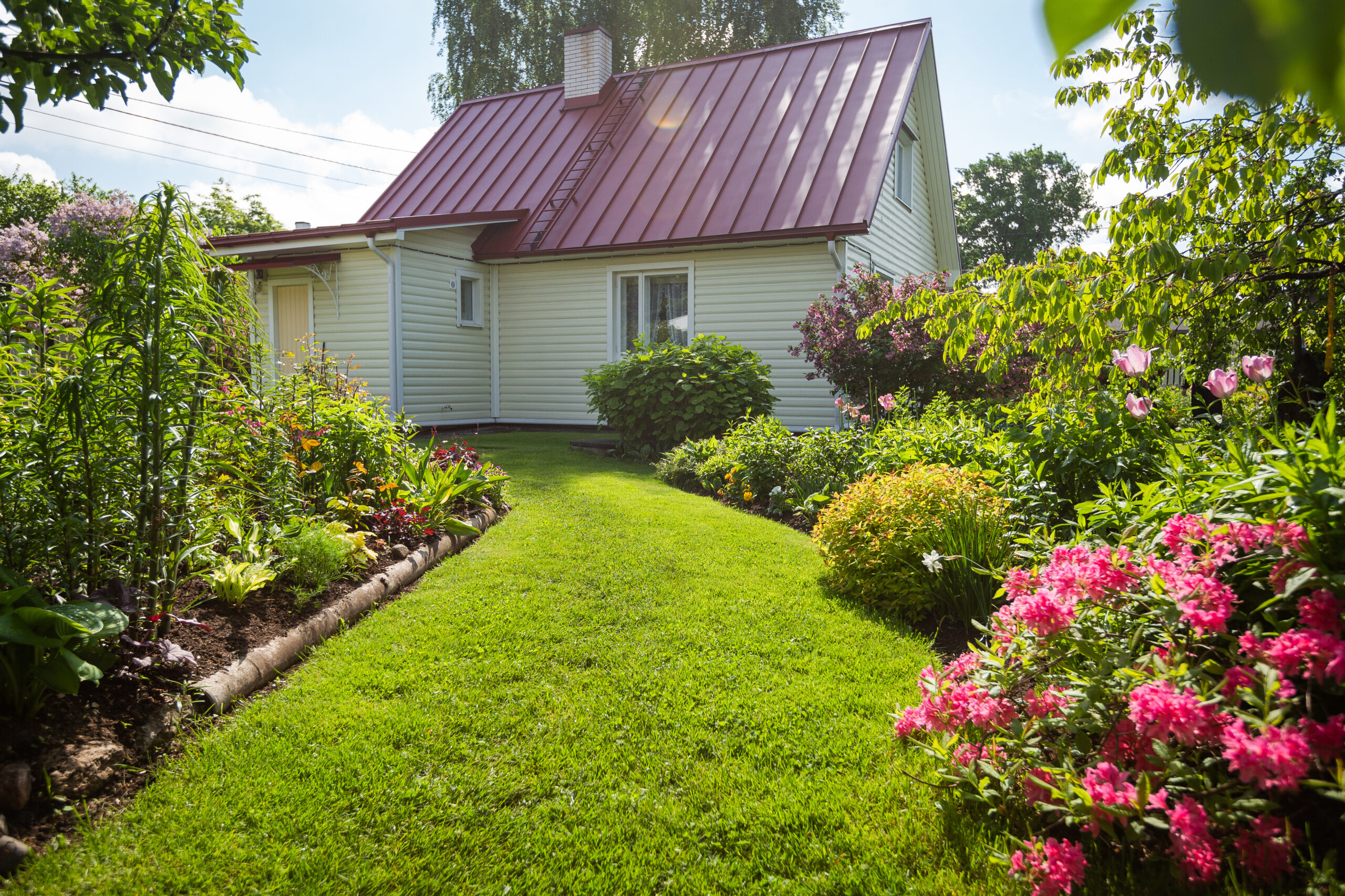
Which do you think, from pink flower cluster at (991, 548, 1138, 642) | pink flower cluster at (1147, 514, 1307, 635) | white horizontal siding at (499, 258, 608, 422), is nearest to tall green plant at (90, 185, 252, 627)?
pink flower cluster at (991, 548, 1138, 642)

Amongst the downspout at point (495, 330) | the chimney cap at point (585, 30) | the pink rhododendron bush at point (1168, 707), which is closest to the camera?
the pink rhododendron bush at point (1168, 707)

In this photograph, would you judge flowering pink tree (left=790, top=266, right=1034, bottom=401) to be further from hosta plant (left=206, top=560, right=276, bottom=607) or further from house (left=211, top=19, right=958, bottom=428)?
hosta plant (left=206, top=560, right=276, bottom=607)

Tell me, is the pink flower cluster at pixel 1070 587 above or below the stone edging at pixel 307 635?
above

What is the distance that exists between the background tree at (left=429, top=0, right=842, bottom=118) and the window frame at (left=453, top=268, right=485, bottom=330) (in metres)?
14.5

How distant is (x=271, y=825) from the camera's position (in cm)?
240

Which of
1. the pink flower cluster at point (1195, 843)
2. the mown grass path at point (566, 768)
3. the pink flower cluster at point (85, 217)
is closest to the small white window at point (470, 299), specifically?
the pink flower cluster at point (85, 217)

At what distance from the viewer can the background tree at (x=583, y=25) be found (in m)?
24.7

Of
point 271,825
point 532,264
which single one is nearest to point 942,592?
point 271,825

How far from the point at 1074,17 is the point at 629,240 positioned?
38.1 feet

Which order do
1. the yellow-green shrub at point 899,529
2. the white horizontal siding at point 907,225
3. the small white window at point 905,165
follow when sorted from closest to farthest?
the yellow-green shrub at point 899,529
the white horizontal siding at point 907,225
the small white window at point 905,165

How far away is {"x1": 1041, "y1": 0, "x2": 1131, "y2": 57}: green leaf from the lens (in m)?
0.48

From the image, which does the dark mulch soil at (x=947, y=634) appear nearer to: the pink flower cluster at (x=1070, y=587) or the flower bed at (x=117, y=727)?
the pink flower cluster at (x=1070, y=587)

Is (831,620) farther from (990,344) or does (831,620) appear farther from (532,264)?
(532,264)

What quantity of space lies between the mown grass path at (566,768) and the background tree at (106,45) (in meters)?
2.53
